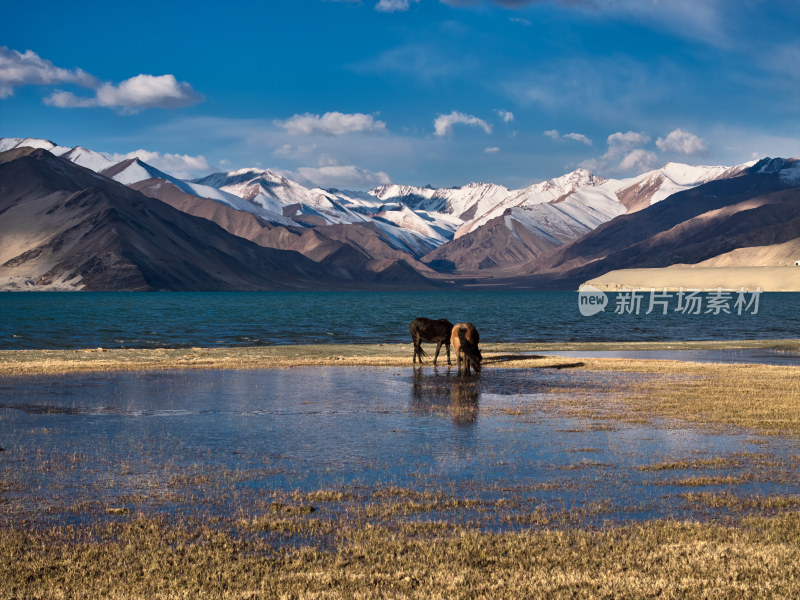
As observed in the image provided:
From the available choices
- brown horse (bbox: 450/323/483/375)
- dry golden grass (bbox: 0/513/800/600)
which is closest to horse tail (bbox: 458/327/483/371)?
brown horse (bbox: 450/323/483/375)

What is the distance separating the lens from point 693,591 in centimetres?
1066

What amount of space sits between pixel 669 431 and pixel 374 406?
980 cm

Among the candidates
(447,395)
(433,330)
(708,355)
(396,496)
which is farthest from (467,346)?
(708,355)

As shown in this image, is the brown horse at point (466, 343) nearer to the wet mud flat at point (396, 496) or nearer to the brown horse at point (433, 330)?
the brown horse at point (433, 330)

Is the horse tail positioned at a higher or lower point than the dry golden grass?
higher

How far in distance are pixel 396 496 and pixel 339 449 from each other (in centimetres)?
480

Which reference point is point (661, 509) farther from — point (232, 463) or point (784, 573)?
point (232, 463)

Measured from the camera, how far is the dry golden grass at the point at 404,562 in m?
10.7

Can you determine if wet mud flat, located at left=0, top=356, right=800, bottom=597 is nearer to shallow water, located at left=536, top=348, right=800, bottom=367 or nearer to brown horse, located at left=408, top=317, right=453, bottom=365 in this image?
brown horse, located at left=408, top=317, right=453, bottom=365

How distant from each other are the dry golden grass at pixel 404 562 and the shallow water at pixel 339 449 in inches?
50.8

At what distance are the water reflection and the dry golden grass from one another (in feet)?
35.5

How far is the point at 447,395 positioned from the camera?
100 feet

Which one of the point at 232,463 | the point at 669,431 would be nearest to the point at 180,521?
the point at 232,463

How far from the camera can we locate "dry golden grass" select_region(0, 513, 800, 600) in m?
10.7
